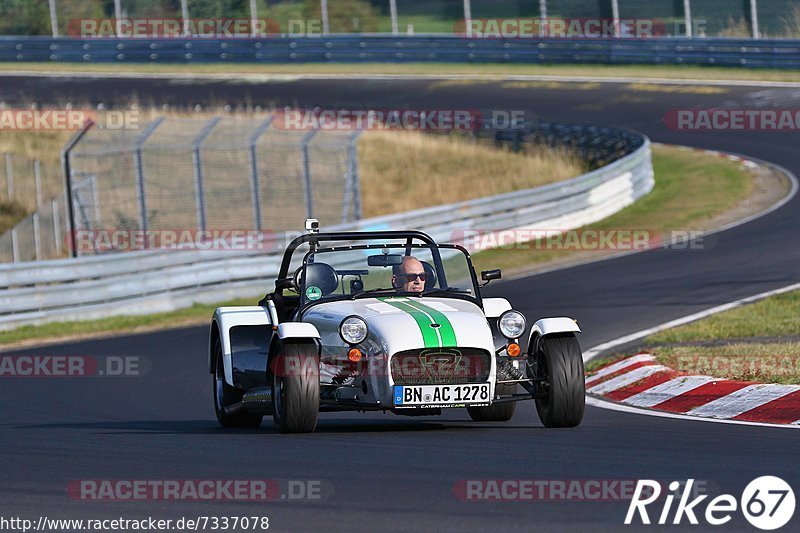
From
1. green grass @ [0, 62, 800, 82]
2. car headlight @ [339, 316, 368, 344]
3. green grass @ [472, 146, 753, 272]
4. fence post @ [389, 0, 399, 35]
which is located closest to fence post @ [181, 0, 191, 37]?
green grass @ [0, 62, 800, 82]

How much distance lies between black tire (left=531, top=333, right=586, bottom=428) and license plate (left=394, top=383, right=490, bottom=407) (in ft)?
2.11

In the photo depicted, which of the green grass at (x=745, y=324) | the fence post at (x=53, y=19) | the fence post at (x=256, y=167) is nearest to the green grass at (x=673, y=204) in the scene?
the fence post at (x=256, y=167)

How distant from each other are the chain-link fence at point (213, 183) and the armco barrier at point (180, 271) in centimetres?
110

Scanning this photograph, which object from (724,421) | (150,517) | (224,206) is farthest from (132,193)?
(150,517)

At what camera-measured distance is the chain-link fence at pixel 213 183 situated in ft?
72.8

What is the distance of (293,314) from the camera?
10.5 metres

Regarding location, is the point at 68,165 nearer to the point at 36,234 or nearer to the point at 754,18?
the point at 36,234

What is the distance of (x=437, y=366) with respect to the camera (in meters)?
9.05

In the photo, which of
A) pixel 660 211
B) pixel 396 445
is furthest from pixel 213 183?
pixel 396 445

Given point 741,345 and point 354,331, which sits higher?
point 354,331

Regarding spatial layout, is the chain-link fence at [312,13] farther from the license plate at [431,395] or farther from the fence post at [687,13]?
the license plate at [431,395]

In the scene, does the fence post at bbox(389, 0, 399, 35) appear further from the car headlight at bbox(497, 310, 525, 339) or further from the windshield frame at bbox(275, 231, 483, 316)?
the car headlight at bbox(497, 310, 525, 339)

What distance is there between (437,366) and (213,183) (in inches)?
889

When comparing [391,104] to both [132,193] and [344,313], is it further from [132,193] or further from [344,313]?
[344,313]
